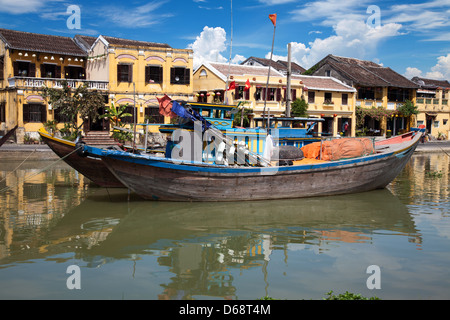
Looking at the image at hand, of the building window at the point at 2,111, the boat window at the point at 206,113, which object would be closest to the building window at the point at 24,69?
the building window at the point at 2,111

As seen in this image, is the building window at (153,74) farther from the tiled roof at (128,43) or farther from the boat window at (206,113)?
the boat window at (206,113)

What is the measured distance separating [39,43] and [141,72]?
25.5 ft

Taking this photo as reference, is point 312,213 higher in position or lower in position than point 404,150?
lower

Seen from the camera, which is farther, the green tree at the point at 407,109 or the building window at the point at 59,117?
the green tree at the point at 407,109

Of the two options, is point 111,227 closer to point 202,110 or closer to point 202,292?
point 202,292

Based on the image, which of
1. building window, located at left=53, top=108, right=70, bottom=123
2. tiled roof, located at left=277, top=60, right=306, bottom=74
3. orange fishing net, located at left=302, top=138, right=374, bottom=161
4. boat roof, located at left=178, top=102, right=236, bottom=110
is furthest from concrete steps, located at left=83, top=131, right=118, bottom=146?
tiled roof, located at left=277, top=60, right=306, bottom=74

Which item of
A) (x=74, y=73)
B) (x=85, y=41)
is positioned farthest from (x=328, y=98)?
(x=74, y=73)

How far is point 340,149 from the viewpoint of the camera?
48.7ft

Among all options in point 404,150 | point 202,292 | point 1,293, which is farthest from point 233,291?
point 404,150

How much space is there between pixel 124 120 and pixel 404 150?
2015 centimetres

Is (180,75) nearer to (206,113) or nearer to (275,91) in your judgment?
(275,91)

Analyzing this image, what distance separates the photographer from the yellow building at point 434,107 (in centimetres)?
4478

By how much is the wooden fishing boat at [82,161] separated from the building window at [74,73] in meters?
18.8

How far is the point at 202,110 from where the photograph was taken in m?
14.5
